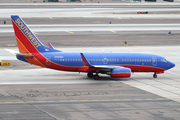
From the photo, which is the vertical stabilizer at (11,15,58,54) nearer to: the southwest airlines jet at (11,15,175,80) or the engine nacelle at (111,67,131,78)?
the southwest airlines jet at (11,15,175,80)

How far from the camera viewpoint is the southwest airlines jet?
151ft

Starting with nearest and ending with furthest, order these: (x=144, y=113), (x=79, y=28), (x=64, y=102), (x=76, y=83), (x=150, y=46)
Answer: (x=144, y=113) → (x=64, y=102) → (x=76, y=83) → (x=150, y=46) → (x=79, y=28)

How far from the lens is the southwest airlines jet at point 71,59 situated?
151 feet

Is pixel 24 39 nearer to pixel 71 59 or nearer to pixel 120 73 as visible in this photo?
pixel 71 59

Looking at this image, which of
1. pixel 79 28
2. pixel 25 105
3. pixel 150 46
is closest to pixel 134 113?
pixel 25 105

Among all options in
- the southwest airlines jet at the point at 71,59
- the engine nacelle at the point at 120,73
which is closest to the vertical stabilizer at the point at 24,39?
the southwest airlines jet at the point at 71,59

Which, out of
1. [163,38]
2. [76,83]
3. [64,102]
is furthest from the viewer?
[163,38]

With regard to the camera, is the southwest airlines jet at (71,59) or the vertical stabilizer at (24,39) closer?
the southwest airlines jet at (71,59)

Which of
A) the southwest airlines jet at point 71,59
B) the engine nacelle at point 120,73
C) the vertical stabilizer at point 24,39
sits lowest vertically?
the engine nacelle at point 120,73

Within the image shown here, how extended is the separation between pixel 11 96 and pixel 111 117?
1283 cm

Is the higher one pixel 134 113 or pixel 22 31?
pixel 22 31

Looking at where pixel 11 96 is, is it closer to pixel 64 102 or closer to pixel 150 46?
pixel 64 102

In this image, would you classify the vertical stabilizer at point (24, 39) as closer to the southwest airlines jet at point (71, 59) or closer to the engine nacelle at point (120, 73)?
the southwest airlines jet at point (71, 59)

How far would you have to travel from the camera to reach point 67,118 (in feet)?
98.2
